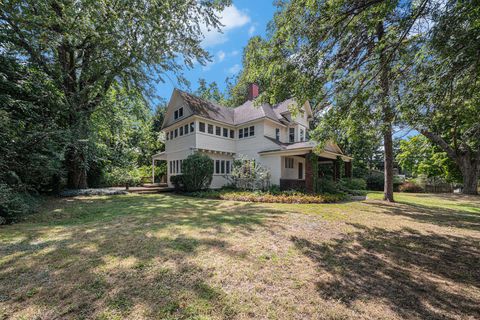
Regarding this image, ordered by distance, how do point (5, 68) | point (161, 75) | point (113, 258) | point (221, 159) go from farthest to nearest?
point (221, 159), point (161, 75), point (5, 68), point (113, 258)

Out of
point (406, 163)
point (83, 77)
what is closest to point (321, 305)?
point (83, 77)

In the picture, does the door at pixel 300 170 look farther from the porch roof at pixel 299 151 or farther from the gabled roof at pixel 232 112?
the gabled roof at pixel 232 112

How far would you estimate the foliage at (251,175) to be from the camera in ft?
48.8

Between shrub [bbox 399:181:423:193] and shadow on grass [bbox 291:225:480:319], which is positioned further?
shrub [bbox 399:181:423:193]

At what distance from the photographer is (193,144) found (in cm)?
1588

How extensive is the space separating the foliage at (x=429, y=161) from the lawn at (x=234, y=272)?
2221 cm

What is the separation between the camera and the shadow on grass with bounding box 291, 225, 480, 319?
106 inches

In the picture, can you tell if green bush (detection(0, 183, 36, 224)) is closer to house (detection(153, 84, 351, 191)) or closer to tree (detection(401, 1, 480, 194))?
house (detection(153, 84, 351, 191))

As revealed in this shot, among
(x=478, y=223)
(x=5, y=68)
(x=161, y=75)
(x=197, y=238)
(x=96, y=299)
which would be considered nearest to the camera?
(x=96, y=299)

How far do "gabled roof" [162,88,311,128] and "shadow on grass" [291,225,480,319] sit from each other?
12.4 metres

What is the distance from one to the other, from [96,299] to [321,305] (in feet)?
9.11

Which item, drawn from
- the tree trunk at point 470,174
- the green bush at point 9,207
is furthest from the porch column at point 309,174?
the tree trunk at point 470,174

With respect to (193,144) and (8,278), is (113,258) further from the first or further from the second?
(193,144)

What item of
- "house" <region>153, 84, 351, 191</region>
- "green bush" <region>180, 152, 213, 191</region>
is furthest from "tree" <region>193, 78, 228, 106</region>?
"green bush" <region>180, 152, 213, 191</region>
